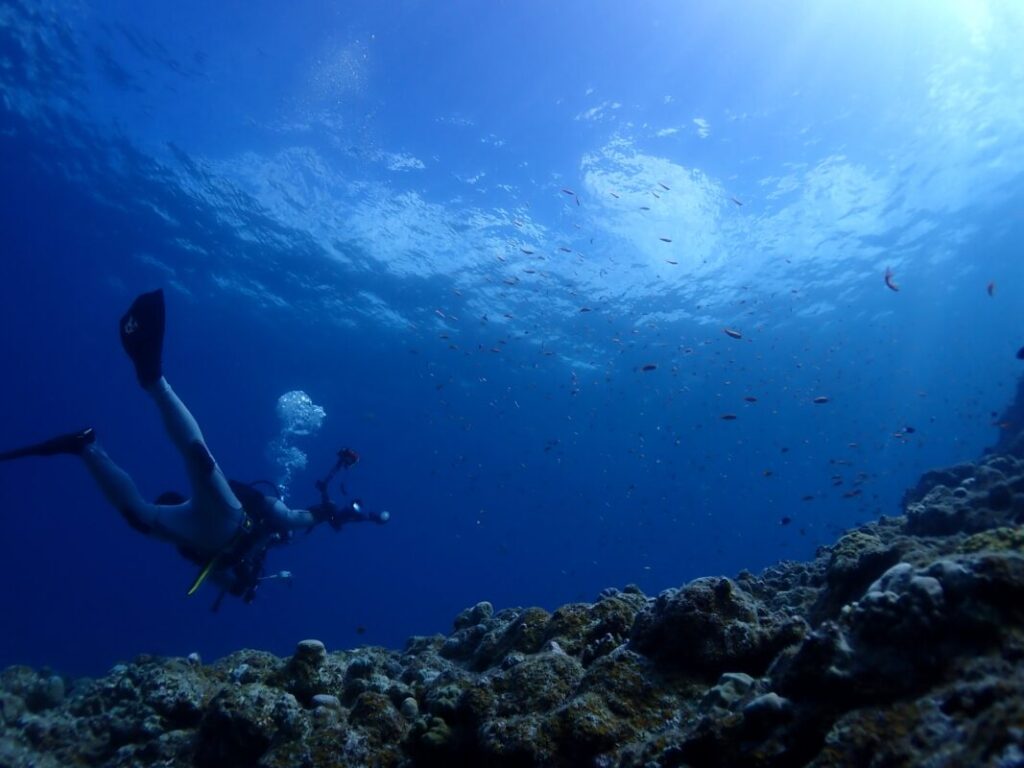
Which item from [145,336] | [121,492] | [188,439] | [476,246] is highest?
[476,246]

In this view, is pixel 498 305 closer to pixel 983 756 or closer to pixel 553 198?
pixel 553 198

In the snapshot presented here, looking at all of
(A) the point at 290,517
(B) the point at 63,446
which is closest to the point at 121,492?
(B) the point at 63,446

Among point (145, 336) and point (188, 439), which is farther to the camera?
point (188, 439)

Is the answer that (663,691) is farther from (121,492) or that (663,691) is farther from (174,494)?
(174,494)

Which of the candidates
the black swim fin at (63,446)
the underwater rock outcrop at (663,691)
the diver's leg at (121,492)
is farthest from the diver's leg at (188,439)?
the underwater rock outcrop at (663,691)

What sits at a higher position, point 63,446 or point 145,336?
point 145,336

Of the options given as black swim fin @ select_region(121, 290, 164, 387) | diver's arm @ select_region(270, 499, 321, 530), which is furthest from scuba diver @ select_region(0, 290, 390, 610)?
diver's arm @ select_region(270, 499, 321, 530)

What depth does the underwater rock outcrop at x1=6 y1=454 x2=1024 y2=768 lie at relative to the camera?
2.01 metres

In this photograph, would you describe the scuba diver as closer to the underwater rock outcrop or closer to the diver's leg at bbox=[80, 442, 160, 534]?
the diver's leg at bbox=[80, 442, 160, 534]

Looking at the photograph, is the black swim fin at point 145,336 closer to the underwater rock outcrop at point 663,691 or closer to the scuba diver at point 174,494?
the scuba diver at point 174,494

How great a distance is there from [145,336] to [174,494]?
327cm

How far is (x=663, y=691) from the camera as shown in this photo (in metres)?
3.38

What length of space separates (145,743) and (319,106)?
83.1 ft

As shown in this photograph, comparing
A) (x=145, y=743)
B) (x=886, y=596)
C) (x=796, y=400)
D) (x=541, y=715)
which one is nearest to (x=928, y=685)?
(x=886, y=596)
